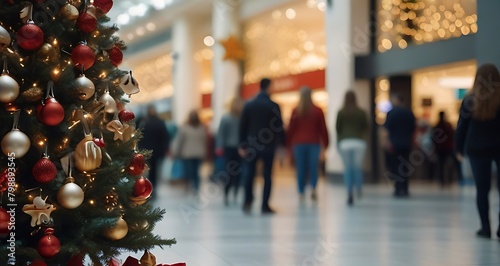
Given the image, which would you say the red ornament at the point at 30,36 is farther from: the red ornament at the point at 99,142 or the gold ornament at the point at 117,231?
the gold ornament at the point at 117,231

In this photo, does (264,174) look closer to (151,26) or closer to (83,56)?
(83,56)

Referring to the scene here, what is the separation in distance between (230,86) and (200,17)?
18.0 feet

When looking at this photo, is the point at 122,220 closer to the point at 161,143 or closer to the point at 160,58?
the point at 161,143

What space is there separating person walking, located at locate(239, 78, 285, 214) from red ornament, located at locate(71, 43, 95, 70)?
5755 mm

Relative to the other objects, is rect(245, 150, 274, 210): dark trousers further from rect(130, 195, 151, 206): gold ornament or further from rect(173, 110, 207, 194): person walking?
rect(130, 195, 151, 206): gold ornament

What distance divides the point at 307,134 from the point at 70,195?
7.61m

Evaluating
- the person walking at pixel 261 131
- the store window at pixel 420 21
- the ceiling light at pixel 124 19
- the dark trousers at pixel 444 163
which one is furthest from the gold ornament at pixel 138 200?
the ceiling light at pixel 124 19

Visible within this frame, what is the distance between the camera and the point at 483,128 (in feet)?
Answer: 22.9

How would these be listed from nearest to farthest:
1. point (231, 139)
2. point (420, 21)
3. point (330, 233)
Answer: point (330, 233)
point (231, 139)
point (420, 21)

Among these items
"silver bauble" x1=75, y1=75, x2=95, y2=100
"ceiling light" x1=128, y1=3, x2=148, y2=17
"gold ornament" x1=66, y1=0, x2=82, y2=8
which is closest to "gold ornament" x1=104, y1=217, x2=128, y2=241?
"silver bauble" x1=75, y1=75, x2=95, y2=100

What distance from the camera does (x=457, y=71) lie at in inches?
670

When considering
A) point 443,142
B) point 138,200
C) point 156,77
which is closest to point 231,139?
point 443,142

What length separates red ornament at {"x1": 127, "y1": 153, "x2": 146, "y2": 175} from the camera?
3959mm

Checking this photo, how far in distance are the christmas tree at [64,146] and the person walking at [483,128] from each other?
A: 389 centimetres
